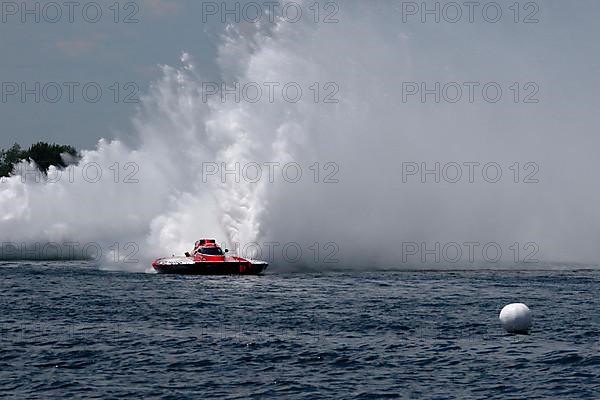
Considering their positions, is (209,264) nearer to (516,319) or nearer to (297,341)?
(297,341)

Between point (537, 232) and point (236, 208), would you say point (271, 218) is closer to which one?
point (236, 208)

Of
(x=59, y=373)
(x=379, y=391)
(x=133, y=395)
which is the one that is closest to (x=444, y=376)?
(x=379, y=391)

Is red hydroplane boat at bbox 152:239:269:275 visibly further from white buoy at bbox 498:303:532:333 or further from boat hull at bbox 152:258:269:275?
white buoy at bbox 498:303:532:333

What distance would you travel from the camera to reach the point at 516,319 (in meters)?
32.8

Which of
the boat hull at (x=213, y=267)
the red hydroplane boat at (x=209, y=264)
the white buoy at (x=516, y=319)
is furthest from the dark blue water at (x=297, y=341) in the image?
the red hydroplane boat at (x=209, y=264)

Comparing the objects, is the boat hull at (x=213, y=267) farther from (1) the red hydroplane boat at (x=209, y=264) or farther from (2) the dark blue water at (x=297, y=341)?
(2) the dark blue water at (x=297, y=341)

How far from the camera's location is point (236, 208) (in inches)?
2564

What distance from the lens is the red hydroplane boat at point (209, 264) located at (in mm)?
56344

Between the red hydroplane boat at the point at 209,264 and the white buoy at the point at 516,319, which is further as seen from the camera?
the red hydroplane boat at the point at 209,264

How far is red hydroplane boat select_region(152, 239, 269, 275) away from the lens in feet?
185

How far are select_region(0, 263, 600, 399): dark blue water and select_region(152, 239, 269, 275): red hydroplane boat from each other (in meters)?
5.80

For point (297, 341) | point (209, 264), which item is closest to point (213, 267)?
point (209, 264)

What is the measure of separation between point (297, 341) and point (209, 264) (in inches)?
1013

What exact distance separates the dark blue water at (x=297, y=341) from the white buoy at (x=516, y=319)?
1.35 ft
